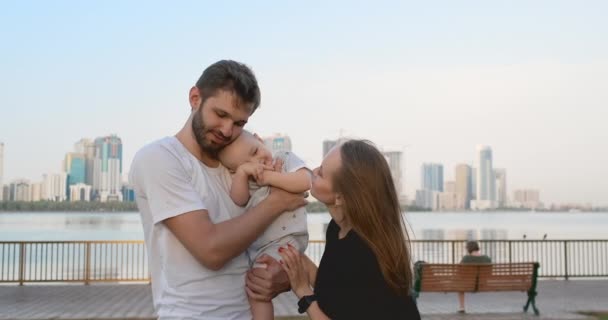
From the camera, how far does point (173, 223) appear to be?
2422 millimetres

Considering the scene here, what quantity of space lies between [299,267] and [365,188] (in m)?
0.42

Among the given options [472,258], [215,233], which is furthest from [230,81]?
[472,258]

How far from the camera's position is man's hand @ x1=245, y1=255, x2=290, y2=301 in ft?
8.31

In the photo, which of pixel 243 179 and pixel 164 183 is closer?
pixel 164 183

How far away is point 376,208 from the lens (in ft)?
8.37

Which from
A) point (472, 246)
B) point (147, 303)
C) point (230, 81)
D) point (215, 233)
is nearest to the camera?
point (215, 233)

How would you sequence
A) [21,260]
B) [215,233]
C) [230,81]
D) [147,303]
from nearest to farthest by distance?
[215,233] → [230,81] → [147,303] → [21,260]

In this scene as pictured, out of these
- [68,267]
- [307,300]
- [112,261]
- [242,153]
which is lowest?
[112,261]

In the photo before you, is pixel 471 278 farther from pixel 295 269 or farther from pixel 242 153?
pixel 242 153

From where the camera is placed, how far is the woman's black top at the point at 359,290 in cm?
258

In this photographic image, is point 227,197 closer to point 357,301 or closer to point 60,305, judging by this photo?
point 357,301

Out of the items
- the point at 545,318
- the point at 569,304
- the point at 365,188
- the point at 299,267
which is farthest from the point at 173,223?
the point at 569,304

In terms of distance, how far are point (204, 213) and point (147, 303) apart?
10.6 metres

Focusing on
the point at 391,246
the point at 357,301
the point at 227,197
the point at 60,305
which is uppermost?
the point at 227,197
